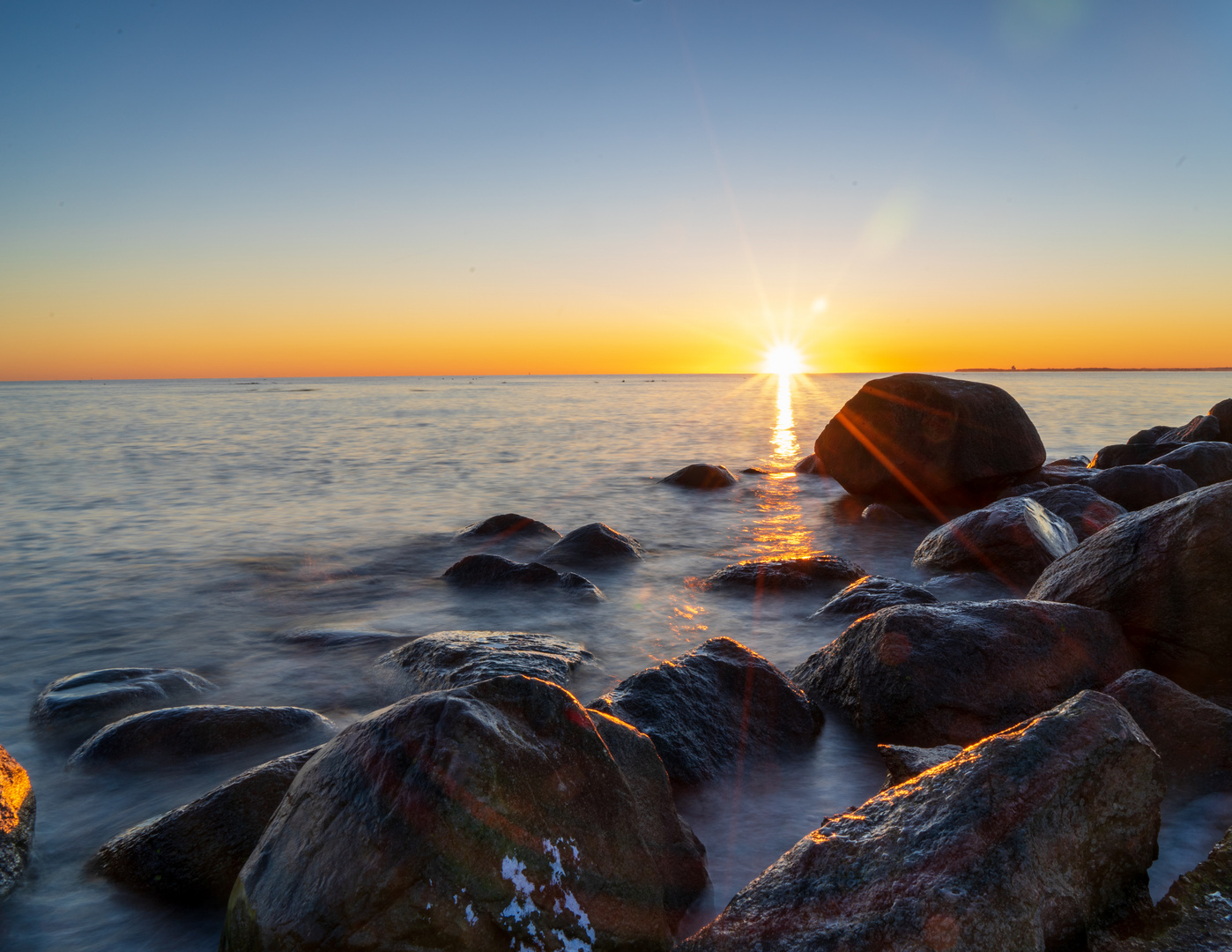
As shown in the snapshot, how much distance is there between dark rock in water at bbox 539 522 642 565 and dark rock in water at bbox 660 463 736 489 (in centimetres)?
599

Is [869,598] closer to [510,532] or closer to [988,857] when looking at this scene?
[988,857]

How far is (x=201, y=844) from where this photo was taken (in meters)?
3.04

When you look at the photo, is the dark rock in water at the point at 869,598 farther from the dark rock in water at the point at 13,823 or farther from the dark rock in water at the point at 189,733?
the dark rock in water at the point at 13,823

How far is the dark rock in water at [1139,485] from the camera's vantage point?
888 cm

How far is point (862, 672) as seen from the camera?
4.13m

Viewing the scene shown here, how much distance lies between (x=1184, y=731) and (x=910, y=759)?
1.27 meters

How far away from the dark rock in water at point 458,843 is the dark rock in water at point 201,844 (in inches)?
29.0

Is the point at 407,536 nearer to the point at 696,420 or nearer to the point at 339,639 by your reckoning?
the point at 339,639

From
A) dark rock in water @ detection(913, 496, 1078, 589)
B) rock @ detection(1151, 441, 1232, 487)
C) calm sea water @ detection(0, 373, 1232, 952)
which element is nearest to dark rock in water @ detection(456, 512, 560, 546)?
calm sea water @ detection(0, 373, 1232, 952)

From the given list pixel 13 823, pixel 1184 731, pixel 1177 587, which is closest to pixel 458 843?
pixel 13 823

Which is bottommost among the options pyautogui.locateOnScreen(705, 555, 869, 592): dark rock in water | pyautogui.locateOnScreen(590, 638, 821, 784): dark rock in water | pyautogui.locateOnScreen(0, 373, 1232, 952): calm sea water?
pyautogui.locateOnScreen(0, 373, 1232, 952): calm sea water

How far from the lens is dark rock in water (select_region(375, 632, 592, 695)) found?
472cm

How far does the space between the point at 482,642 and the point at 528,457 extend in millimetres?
15349

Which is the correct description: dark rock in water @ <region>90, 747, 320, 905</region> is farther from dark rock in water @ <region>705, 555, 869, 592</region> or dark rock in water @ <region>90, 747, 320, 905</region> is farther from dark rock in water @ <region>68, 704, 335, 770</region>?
dark rock in water @ <region>705, 555, 869, 592</region>
